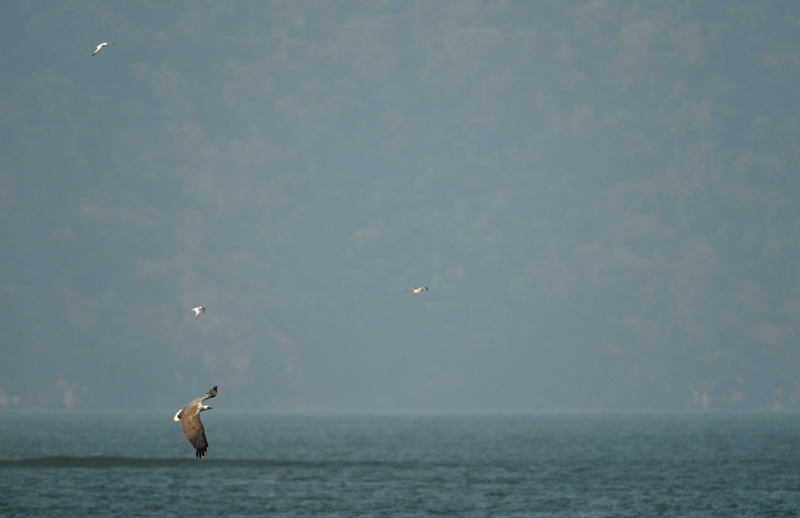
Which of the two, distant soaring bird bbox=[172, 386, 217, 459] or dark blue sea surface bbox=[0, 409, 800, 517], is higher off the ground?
distant soaring bird bbox=[172, 386, 217, 459]

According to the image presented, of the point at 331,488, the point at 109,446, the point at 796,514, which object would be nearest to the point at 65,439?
the point at 109,446

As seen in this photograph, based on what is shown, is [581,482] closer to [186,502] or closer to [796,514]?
[796,514]

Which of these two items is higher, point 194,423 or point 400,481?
point 194,423

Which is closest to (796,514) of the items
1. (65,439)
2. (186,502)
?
(186,502)

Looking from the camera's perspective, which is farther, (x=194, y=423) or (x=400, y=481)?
(x=400, y=481)

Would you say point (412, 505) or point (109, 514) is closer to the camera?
point (109, 514)

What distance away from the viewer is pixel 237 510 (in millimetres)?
84625

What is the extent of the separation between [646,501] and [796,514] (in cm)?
1398

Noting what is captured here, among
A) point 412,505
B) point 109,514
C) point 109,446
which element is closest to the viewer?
point 109,514

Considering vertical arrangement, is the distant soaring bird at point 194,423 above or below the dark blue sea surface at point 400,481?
above

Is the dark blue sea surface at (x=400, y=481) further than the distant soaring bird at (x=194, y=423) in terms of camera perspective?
Yes

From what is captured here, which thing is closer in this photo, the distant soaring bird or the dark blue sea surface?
the distant soaring bird

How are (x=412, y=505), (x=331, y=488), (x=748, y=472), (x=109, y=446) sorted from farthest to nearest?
(x=109, y=446) → (x=748, y=472) → (x=331, y=488) → (x=412, y=505)

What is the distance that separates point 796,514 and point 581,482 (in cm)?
2950
